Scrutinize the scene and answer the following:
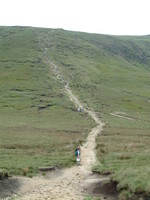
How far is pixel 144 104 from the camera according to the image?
94.2m

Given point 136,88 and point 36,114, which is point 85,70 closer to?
point 136,88

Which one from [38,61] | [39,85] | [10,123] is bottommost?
[10,123]

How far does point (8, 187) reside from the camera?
22.4 m

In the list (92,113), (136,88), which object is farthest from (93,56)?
(92,113)

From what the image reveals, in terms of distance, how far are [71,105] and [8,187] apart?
194ft

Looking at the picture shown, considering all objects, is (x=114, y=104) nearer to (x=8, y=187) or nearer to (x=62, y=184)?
(x=62, y=184)

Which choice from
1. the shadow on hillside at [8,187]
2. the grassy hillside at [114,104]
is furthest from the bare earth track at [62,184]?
the grassy hillside at [114,104]

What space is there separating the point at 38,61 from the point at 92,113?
2956 inches

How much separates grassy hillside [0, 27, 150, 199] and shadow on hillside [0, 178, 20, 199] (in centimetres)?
368

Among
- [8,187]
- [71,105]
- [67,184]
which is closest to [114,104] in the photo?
[71,105]

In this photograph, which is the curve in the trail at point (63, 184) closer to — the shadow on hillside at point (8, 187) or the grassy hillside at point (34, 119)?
the shadow on hillside at point (8, 187)

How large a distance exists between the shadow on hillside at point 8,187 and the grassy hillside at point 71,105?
3.68 metres

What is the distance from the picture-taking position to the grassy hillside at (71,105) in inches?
1252

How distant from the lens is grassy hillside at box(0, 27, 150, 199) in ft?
104
